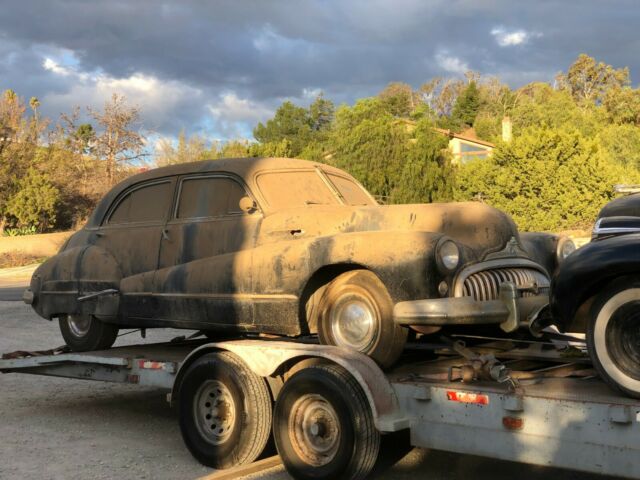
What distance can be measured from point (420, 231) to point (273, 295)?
3.90 feet

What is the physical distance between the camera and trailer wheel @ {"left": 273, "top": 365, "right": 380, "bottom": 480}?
4.31m

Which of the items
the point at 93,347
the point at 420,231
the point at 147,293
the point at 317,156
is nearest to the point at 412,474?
the point at 420,231

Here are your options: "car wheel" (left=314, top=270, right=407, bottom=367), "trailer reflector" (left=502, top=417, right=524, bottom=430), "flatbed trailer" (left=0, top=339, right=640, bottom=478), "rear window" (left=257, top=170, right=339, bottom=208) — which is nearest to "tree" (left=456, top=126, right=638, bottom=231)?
"rear window" (left=257, top=170, right=339, bottom=208)

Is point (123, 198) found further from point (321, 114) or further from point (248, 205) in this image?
point (321, 114)

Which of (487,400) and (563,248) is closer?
(487,400)

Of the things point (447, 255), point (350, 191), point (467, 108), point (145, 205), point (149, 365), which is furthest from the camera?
point (467, 108)

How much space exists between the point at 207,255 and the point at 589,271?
321 cm

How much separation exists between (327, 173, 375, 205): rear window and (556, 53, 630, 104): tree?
62977 millimetres

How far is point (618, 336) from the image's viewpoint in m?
3.75

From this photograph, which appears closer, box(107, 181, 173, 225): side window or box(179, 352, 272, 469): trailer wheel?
box(179, 352, 272, 469): trailer wheel

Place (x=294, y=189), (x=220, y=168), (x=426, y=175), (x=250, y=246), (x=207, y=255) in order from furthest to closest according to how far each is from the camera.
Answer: (x=426, y=175) < (x=220, y=168) < (x=294, y=189) < (x=207, y=255) < (x=250, y=246)

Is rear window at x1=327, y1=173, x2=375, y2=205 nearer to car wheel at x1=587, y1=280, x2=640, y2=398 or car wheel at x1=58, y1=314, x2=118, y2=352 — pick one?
car wheel at x1=58, y1=314, x2=118, y2=352

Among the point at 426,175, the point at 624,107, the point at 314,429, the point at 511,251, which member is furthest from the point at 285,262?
the point at 624,107

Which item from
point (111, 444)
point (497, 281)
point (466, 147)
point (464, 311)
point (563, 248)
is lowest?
point (111, 444)
